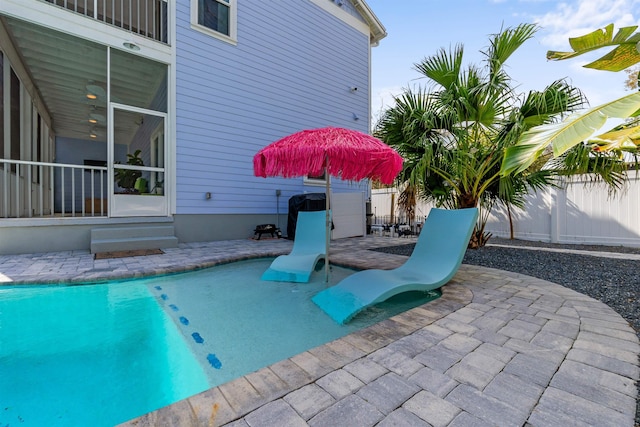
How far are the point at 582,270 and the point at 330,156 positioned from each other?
4.48 meters

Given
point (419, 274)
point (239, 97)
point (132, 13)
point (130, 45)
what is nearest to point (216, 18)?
point (132, 13)

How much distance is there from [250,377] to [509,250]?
6592mm

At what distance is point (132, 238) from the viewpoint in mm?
6324

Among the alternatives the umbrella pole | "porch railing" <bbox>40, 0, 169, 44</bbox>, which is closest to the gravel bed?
the umbrella pole

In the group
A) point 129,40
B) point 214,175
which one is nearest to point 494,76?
point 214,175

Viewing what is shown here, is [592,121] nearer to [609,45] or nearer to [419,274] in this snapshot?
Result: [609,45]

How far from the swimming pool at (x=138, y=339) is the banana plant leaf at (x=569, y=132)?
2001 mm

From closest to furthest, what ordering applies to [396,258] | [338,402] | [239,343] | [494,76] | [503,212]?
1. [338,402]
2. [239,343]
3. [494,76]
4. [396,258]
5. [503,212]

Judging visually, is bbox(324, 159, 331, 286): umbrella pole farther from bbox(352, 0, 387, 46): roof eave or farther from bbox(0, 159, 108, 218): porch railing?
bbox(352, 0, 387, 46): roof eave

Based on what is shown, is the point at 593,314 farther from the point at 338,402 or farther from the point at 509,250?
the point at 509,250

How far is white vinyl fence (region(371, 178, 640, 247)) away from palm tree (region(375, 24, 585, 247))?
10.2 ft

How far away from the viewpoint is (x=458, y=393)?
1.56 metres

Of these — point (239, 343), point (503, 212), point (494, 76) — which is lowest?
point (239, 343)

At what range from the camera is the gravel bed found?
3196 mm
